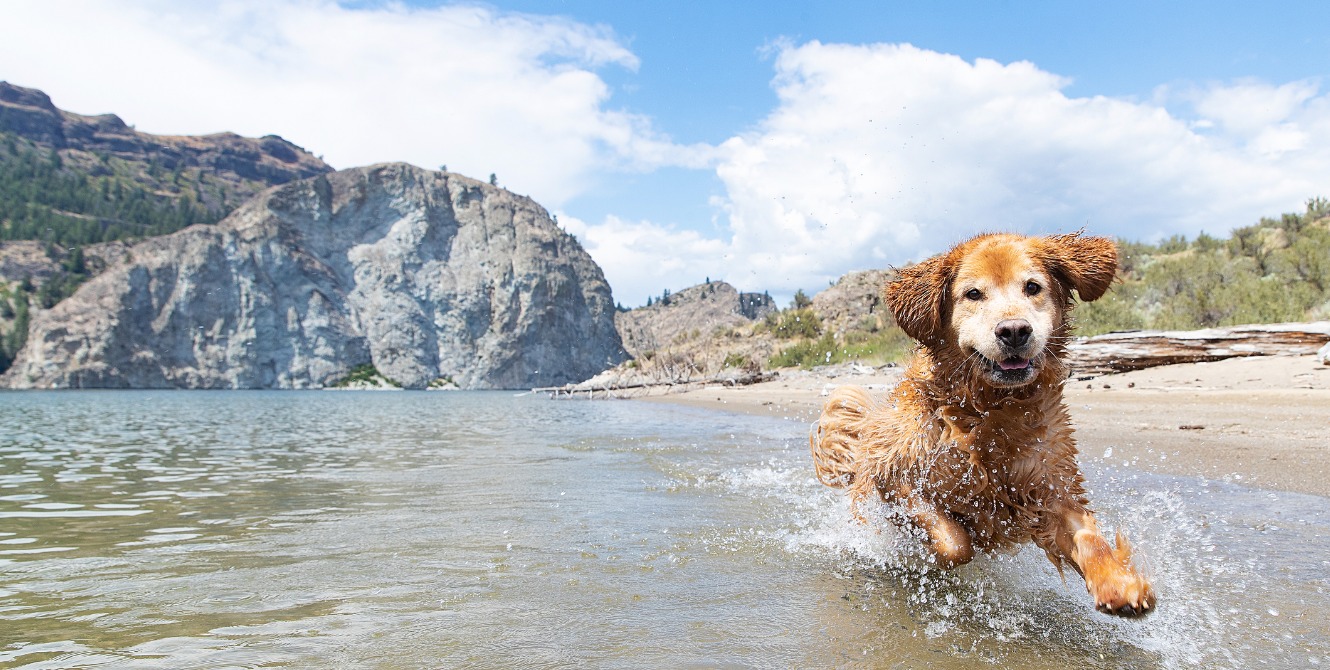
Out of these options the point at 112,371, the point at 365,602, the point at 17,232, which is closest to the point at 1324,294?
the point at 365,602

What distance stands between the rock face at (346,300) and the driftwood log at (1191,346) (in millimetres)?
106990

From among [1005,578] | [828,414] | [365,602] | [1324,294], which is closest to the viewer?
[365,602]

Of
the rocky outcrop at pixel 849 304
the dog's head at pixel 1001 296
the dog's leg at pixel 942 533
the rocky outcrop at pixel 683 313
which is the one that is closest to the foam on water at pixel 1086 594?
the dog's leg at pixel 942 533

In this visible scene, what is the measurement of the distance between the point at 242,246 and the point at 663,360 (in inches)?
3258

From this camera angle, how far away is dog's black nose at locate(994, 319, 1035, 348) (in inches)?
130

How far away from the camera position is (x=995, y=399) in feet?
12.2

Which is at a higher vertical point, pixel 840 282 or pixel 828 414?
pixel 840 282

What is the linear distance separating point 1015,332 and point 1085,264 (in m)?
0.89

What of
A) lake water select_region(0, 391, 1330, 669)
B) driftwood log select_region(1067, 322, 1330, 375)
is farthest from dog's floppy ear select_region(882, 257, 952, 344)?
driftwood log select_region(1067, 322, 1330, 375)

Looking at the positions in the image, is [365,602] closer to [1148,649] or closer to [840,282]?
[1148,649]

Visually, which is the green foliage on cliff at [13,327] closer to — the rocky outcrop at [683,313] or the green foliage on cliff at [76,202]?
the green foliage on cliff at [76,202]

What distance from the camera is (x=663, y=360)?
48.4 m

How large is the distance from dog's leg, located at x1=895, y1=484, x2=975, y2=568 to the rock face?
112703mm

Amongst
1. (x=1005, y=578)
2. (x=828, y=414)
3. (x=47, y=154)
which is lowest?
(x=1005, y=578)
